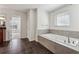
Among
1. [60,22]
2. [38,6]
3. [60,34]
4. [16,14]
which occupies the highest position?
[38,6]

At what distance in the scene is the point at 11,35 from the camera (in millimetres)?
1870

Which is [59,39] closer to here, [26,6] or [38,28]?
[38,28]

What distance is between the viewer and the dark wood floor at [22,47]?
1787 mm

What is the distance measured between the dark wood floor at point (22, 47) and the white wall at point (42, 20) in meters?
0.30

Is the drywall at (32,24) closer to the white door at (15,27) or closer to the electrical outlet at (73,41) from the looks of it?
the white door at (15,27)

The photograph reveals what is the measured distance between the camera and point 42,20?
6.23ft

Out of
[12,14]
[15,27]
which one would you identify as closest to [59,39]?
[15,27]

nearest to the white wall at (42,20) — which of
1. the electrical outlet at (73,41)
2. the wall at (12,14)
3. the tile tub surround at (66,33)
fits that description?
the tile tub surround at (66,33)

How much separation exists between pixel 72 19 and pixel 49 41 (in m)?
0.51

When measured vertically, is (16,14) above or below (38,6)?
below

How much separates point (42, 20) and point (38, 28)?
151 mm

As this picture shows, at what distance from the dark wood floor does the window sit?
495mm
